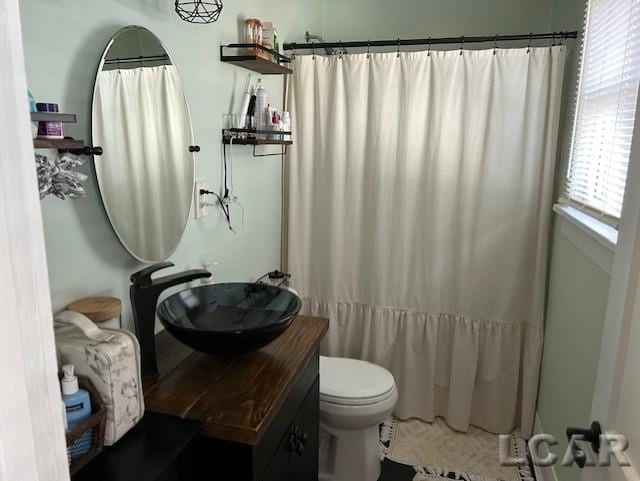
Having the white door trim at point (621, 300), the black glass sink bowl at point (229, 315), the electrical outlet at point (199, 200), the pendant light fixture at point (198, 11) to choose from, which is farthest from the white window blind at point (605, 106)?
the electrical outlet at point (199, 200)

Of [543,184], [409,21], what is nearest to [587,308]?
[543,184]

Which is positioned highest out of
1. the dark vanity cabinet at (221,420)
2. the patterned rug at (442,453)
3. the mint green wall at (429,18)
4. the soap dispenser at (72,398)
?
the mint green wall at (429,18)

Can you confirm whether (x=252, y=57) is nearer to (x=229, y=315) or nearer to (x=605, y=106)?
(x=229, y=315)

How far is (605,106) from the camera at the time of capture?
5.34 feet

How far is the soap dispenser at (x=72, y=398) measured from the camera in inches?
36.4

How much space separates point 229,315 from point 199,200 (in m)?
0.48

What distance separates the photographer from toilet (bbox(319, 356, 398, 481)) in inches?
82.5

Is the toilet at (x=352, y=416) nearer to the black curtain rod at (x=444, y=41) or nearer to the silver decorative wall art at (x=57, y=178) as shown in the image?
the silver decorative wall art at (x=57, y=178)

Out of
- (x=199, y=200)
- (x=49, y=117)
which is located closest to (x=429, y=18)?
(x=199, y=200)

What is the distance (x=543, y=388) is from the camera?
94.5 inches

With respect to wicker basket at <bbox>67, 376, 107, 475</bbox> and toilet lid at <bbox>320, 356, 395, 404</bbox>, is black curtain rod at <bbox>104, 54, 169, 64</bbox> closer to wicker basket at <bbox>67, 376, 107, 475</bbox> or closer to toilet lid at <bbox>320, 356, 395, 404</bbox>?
wicker basket at <bbox>67, 376, 107, 475</bbox>

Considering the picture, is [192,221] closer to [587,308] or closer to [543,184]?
[587,308]

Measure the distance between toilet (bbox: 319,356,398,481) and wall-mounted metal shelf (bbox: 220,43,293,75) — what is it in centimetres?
145

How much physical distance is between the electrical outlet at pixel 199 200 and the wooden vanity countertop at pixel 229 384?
1.59 ft
